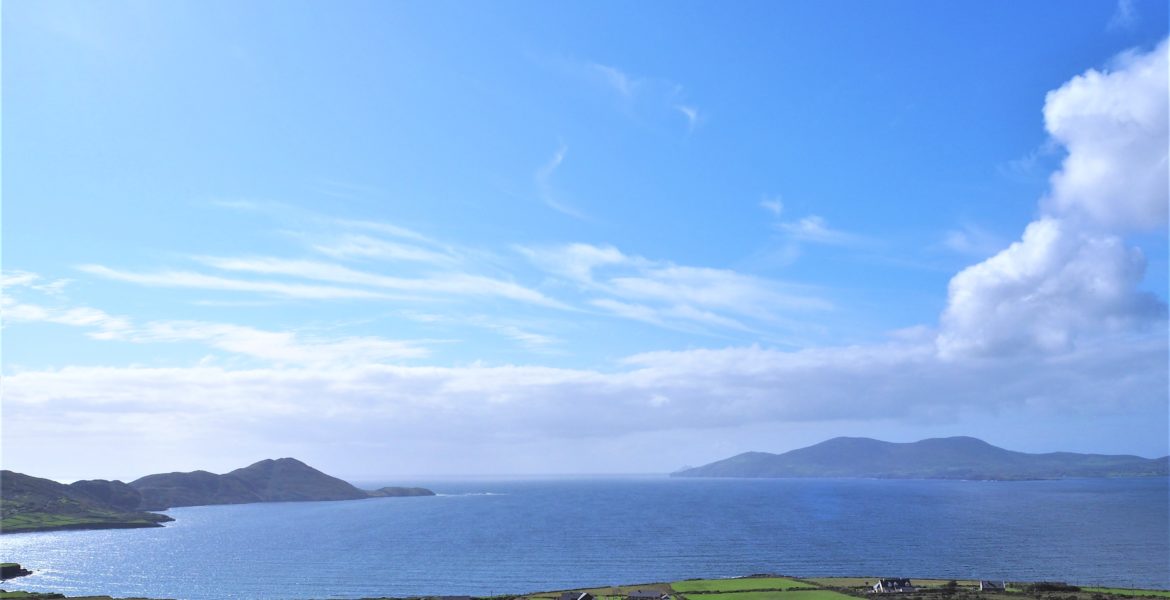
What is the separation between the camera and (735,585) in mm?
87812

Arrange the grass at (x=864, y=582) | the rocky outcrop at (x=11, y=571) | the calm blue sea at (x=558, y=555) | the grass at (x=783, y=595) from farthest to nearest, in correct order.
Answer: the rocky outcrop at (x=11, y=571), the calm blue sea at (x=558, y=555), the grass at (x=864, y=582), the grass at (x=783, y=595)

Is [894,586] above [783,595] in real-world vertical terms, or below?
above

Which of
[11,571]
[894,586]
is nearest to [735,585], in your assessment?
[894,586]

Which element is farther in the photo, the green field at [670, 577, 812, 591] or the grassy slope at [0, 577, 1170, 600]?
the green field at [670, 577, 812, 591]

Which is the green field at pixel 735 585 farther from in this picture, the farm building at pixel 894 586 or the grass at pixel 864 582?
the farm building at pixel 894 586

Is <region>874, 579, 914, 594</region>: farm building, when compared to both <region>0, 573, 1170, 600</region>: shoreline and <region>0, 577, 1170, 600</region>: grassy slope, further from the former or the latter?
<region>0, 577, 1170, 600</region>: grassy slope

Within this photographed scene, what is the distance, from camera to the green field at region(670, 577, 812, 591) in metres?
85.1

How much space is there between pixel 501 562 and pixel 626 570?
2614 centimetres

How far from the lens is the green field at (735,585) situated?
8506cm

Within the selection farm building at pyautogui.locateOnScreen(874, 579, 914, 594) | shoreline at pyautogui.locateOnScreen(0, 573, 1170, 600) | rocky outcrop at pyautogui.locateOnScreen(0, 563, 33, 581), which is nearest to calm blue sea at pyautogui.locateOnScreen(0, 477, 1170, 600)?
rocky outcrop at pyautogui.locateOnScreen(0, 563, 33, 581)

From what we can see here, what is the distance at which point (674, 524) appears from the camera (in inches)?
7854

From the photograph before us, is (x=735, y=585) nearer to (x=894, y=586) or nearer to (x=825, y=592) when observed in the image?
(x=825, y=592)

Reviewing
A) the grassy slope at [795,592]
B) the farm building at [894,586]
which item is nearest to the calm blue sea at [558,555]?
the grassy slope at [795,592]

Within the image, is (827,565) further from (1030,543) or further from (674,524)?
(674,524)
